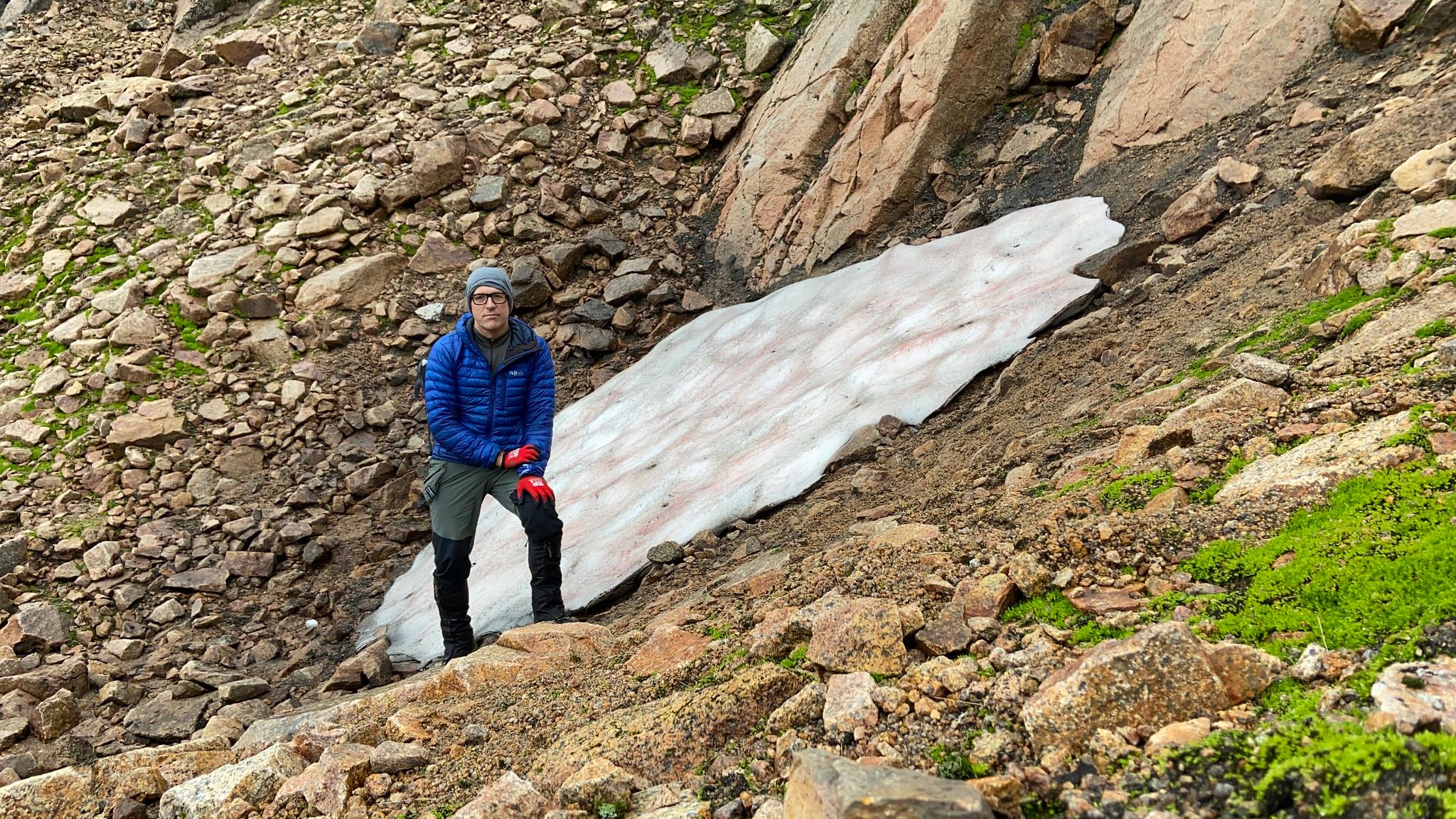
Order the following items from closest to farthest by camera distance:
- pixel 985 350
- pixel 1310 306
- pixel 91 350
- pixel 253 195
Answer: pixel 1310 306
pixel 985 350
pixel 91 350
pixel 253 195

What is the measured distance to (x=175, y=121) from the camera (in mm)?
14195

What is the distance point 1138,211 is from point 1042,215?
0.96 metres

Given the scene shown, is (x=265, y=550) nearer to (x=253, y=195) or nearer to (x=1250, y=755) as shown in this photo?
(x=253, y=195)

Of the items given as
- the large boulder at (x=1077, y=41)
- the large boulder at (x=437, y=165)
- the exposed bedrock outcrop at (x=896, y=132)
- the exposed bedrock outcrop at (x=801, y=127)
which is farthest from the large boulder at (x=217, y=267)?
the large boulder at (x=1077, y=41)

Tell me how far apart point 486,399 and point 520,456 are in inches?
19.6

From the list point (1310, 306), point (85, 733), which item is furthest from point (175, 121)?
point (1310, 306)

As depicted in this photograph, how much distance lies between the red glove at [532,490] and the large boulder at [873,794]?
13.9 feet

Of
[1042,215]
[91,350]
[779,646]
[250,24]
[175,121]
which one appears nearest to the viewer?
[779,646]

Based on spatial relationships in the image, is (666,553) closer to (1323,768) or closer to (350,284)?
(1323,768)

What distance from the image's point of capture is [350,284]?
11.5m

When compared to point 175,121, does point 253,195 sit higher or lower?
lower

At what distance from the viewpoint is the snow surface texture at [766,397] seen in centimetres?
737

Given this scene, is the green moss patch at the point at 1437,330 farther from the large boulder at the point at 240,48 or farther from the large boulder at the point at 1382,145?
the large boulder at the point at 240,48


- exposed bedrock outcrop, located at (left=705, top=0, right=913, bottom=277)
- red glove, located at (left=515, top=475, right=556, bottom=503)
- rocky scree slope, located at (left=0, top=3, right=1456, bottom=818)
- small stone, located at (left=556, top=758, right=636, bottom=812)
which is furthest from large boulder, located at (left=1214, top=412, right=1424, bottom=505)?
exposed bedrock outcrop, located at (left=705, top=0, right=913, bottom=277)
